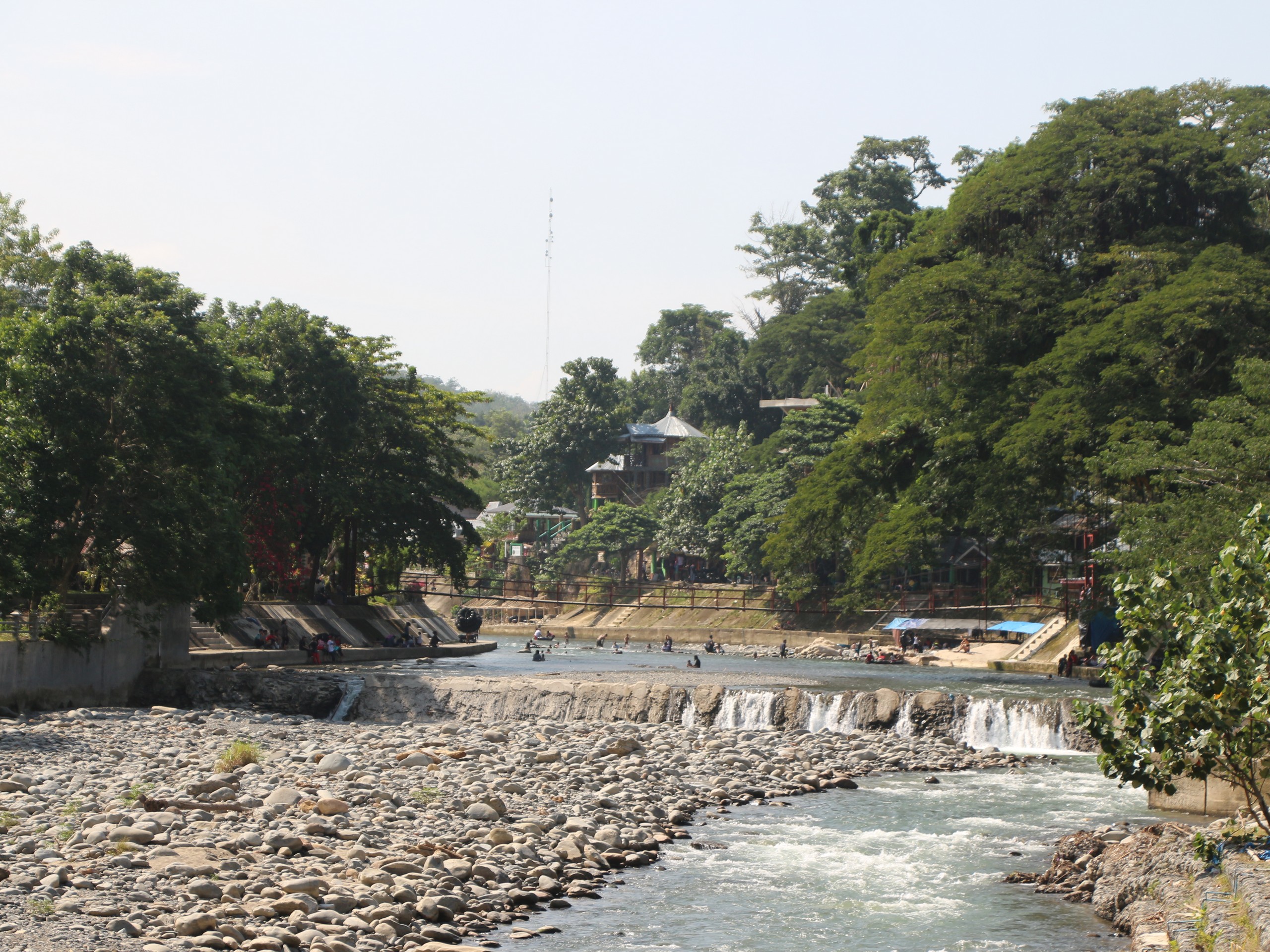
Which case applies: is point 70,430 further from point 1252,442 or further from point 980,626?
point 980,626

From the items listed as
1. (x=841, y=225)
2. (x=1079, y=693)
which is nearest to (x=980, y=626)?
(x=1079, y=693)

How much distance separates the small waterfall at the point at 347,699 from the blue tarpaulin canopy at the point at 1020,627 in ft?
96.6

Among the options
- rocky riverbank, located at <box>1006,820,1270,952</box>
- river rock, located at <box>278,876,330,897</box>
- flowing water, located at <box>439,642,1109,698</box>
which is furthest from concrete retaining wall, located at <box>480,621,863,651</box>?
river rock, located at <box>278,876,330,897</box>

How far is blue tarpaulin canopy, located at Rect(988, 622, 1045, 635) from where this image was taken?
4916 cm

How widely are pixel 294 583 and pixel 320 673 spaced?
39.8ft

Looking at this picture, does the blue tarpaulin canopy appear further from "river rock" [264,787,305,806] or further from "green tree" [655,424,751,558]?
"river rock" [264,787,305,806]

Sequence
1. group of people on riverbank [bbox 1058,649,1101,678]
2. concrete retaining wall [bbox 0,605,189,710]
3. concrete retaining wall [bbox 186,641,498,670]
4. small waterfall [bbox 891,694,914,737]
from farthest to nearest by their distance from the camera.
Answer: group of people on riverbank [bbox 1058,649,1101,678] < concrete retaining wall [bbox 186,641,498,670] < small waterfall [bbox 891,694,914,737] < concrete retaining wall [bbox 0,605,189,710]

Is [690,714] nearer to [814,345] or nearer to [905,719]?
[905,719]

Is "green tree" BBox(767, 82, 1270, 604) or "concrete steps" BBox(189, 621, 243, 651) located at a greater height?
"green tree" BBox(767, 82, 1270, 604)

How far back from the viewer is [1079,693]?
30.5 m

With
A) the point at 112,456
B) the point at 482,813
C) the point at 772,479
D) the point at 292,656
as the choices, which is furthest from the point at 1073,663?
the point at 772,479

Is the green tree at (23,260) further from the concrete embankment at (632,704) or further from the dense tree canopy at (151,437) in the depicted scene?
the concrete embankment at (632,704)

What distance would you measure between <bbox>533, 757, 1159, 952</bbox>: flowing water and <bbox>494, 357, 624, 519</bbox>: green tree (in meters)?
69.9

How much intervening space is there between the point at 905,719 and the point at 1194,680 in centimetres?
1780
